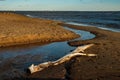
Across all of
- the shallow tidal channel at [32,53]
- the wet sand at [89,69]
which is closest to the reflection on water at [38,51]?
the shallow tidal channel at [32,53]

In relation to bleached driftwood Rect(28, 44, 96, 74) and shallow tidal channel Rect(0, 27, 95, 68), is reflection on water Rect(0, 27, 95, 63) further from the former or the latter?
bleached driftwood Rect(28, 44, 96, 74)

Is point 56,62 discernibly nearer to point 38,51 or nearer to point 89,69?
point 89,69

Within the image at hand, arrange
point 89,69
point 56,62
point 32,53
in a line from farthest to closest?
point 32,53, point 56,62, point 89,69

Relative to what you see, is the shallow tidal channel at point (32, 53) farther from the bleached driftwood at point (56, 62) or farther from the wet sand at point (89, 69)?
the wet sand at point (89, 69)

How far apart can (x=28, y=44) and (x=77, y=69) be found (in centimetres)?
1000

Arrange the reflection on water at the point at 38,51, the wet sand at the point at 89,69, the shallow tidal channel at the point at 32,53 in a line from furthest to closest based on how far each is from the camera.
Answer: the reflection on water at the point at 38,51 → the shallow tidal channel at the point at 32,53 → the wet sand at the point at 89,69

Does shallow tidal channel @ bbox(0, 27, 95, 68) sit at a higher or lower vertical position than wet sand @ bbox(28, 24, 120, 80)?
lower

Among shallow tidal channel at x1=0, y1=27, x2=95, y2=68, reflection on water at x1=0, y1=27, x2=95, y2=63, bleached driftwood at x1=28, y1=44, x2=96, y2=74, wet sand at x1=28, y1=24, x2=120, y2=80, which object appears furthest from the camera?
reflection on water at x1=0, y1=27, x2=95, y2=63

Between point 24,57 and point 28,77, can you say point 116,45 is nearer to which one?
point 24,57

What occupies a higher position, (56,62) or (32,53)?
(56,62)

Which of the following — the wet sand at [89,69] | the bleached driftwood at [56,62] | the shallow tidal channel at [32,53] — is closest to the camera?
the wet sand at [89,69]

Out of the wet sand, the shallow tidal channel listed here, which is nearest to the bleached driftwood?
the wet sand

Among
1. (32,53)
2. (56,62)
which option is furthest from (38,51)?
(56,62)

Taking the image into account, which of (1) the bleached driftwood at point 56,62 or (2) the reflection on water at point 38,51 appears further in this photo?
(2) the reflection on water at point 38,51
